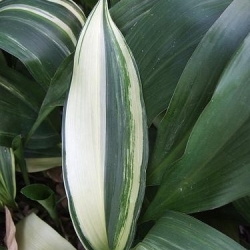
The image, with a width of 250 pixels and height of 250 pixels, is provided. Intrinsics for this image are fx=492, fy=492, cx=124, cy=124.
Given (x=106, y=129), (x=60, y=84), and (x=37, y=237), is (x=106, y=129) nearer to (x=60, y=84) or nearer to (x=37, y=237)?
(x=60, y=84)

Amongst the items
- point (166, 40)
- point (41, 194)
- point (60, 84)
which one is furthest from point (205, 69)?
point (41, 194)

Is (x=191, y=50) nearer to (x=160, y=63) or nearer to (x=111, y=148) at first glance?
(x=160, y=63)

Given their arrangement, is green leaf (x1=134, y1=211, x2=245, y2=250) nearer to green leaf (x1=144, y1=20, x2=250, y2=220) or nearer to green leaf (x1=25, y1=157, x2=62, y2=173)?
green leaf (x1=144, y1=20, x2=250, y2=220)

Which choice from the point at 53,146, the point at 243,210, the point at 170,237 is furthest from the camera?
the point at 53,146

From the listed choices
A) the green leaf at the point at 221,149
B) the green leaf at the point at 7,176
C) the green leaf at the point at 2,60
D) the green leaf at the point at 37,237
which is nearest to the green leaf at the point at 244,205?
the green leaf at the point at 221,149

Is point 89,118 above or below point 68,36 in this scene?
below

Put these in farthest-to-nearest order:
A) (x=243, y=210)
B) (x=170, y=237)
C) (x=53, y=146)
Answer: (x=53, y=146)
(x=243, y=210)
(x=170, y=237)

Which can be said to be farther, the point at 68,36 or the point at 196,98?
the point at 68,36

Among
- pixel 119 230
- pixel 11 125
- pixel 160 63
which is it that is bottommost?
pixel 119 230

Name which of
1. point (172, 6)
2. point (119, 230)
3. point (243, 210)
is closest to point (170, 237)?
point (119, 230)
